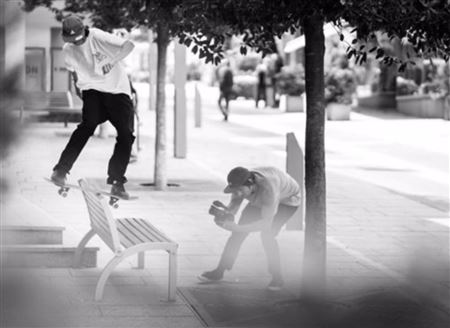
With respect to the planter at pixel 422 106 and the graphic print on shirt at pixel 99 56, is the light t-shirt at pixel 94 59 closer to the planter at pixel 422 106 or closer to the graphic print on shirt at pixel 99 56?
the graphic print on shirt at pixel 99 56

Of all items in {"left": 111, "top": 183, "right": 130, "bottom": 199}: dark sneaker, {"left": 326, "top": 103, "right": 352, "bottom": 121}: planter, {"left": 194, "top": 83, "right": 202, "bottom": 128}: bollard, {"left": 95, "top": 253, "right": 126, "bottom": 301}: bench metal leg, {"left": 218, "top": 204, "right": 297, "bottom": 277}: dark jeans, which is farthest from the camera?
{"left": 326, "top": 103, "right": 352, "bottom": 121}: planter

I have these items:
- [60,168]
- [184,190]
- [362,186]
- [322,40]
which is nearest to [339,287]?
[322,40]

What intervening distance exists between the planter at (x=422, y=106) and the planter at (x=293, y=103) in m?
3.69

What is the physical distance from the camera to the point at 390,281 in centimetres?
910

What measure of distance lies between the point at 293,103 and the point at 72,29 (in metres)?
34.8

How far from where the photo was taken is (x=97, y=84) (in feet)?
19.0

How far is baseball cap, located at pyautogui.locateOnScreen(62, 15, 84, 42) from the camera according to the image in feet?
17.2

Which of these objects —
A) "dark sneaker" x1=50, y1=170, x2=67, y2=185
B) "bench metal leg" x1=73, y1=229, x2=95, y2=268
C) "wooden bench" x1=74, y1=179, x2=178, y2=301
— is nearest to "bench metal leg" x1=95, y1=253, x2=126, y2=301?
"wooden bench" x1=74, y1=179, x2=178, y2=301

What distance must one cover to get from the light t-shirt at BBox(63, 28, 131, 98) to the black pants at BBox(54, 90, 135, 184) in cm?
8

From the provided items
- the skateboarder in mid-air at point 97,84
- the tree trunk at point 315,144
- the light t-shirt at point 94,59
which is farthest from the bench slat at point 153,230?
the light t-shirt at point 94,59

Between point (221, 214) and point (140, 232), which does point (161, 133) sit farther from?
point (221, 214)

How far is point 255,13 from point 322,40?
1.80 feet

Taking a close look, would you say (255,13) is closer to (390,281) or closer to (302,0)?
(302,0)

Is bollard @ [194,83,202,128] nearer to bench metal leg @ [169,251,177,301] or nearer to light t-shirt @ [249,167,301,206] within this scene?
light t-shirt @ [249,167,301,206]
